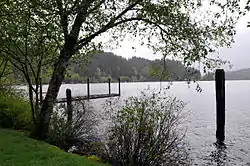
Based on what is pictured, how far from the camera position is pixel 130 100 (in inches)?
316

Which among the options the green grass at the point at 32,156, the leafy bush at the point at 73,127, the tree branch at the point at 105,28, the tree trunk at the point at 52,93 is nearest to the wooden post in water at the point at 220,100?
the leafy bush at the point at 73,127

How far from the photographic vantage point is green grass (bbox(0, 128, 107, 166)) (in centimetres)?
652

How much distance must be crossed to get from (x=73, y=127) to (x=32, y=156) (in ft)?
14.1

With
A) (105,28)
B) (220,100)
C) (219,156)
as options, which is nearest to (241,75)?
(220,100)

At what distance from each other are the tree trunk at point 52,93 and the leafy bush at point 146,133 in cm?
281

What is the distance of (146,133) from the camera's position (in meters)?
7.62

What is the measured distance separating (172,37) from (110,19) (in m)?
2.07

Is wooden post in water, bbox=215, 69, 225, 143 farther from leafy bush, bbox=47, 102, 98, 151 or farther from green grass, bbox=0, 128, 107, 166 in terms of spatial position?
green grass, bbox=0, 128, 107, 166

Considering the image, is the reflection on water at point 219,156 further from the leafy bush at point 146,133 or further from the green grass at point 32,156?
the green grass at point 32,156

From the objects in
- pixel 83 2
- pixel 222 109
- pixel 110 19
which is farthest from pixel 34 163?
pixel 222 109

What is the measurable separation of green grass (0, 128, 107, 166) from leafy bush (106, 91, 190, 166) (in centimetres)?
98

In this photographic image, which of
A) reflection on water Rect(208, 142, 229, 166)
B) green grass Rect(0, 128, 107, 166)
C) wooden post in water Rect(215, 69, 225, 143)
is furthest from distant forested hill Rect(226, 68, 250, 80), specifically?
green grass Rect(0, 128, 107, 166)

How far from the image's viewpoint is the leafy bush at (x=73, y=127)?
10.8 metres

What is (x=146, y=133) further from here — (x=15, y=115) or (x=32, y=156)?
(x=15, y=115)
